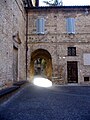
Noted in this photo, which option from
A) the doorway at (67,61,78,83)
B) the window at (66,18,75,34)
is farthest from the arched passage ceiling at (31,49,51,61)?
the window at (66,18,75,34)

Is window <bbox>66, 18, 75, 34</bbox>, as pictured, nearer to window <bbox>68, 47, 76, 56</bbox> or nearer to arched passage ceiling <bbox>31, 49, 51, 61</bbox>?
window <bbox>68, 47, 76, 56</bbox>

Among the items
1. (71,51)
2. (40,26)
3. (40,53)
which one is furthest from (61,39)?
(40,53)

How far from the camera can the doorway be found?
793 inches

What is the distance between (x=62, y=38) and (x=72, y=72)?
3142 millimetres

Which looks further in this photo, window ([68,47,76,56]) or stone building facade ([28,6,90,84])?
window ([68,47,76,56])

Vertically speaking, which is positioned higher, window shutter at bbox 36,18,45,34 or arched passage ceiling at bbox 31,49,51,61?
window shutter at bbox 36,18,45,34

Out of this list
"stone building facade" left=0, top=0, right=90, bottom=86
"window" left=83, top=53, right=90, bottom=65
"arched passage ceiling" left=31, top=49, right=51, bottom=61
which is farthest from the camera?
"arched passage ceiling" left=31, top=49, right=51, bottom=61

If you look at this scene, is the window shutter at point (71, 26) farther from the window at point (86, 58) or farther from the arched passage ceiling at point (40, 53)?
the arched passage ceiling at point (40, 53)

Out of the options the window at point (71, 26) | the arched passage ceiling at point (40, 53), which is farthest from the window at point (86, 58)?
the arched passage ceiling at point (40, 53)

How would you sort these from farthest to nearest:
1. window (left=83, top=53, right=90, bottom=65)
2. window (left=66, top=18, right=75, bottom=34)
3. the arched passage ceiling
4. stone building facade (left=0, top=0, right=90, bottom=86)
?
the arched passage ceiling → window (left=66, top=18, right=75, bottom=34) → stone building facade (left=0, top=0, right=90, bottom=86) → window (left=83, top=53, right=90, bottom=65)

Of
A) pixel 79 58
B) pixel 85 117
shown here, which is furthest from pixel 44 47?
pixel 85 117

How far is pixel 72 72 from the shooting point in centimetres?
2017

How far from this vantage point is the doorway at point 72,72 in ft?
66.1

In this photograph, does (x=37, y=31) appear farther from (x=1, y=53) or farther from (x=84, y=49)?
(x=1, y=53)
